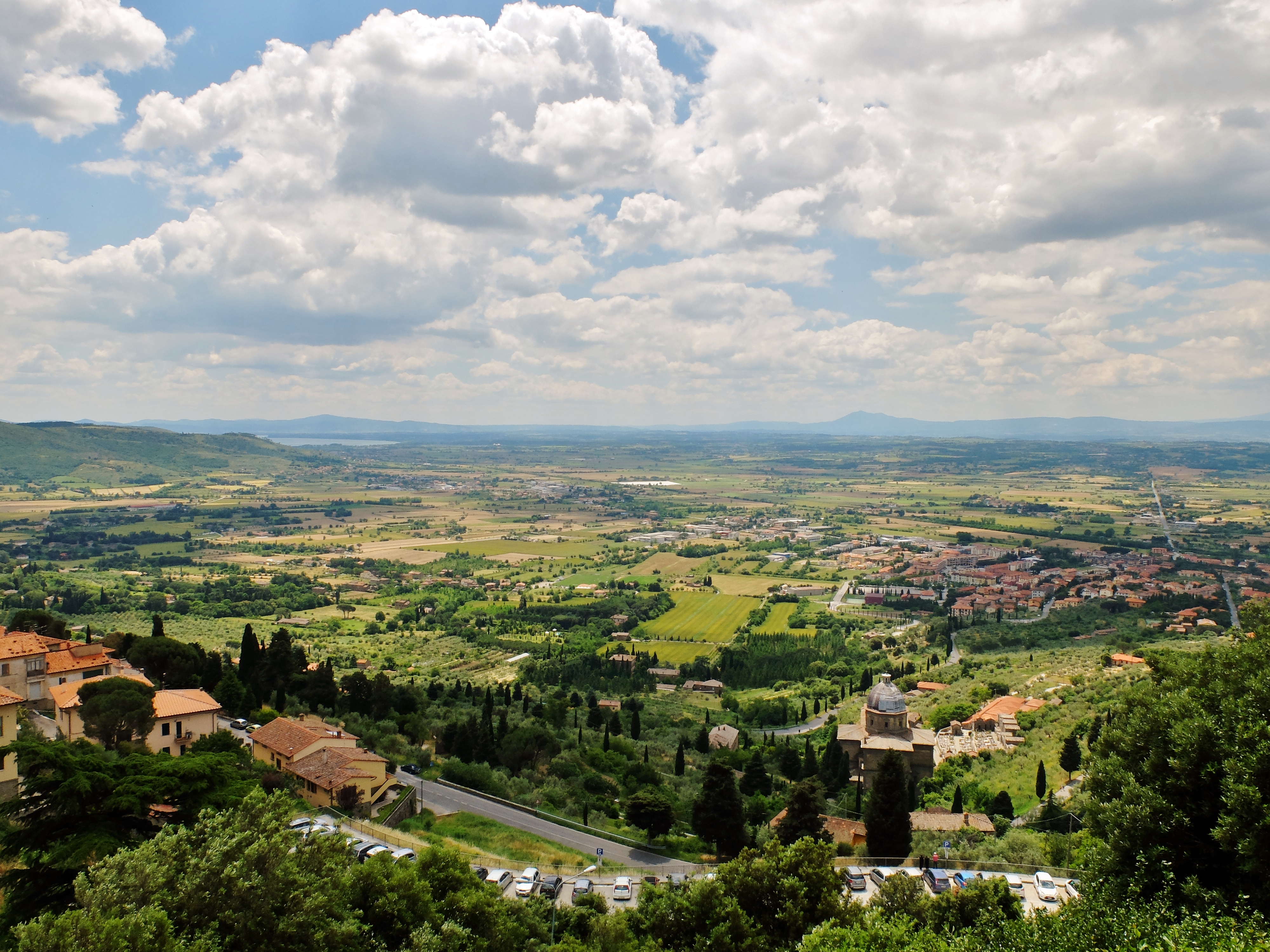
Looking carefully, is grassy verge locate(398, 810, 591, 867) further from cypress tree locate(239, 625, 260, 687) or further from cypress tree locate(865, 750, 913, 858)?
cypress tree locate(239, 625, 260, 687)

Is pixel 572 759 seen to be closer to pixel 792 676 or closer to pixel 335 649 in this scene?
pixel 792 676

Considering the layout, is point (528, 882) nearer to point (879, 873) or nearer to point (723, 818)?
point (723, 818)

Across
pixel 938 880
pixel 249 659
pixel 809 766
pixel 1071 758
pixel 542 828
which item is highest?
pixel 249 659

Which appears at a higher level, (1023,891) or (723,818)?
(1023,891)

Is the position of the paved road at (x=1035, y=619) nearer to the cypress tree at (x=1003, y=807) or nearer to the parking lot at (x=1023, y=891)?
the cypress tree at (x=1003, y=807)

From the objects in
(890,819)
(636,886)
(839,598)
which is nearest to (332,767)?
(636,886)

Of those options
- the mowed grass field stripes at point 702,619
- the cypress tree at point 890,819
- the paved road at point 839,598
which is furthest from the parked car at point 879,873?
the paved road at point 839,598


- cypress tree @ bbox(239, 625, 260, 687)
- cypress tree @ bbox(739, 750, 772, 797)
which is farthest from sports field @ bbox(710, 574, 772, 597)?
cypress tree @ bbox(239, 625, 260, 687)
